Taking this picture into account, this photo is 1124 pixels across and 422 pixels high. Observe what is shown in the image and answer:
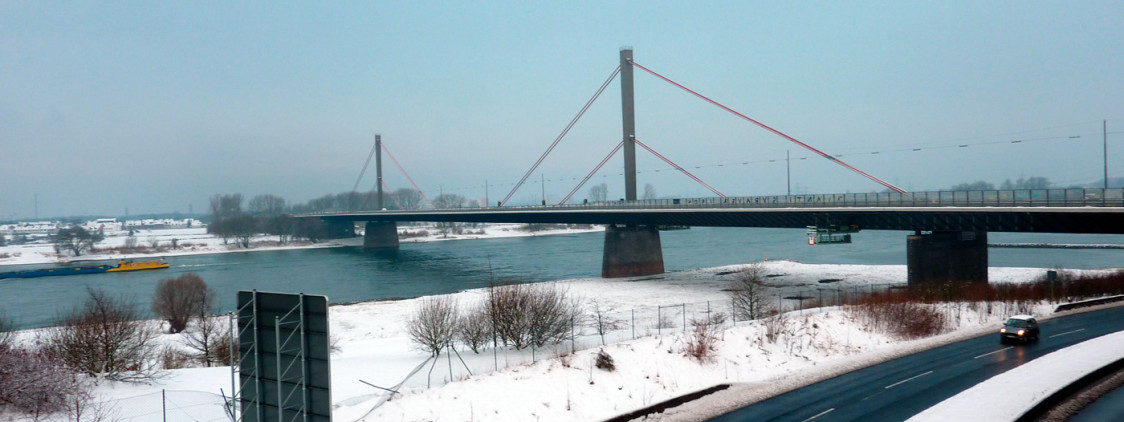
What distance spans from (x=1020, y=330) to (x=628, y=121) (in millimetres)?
49156

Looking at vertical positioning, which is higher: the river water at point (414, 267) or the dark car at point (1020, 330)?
the dark car at point (1020, 330)

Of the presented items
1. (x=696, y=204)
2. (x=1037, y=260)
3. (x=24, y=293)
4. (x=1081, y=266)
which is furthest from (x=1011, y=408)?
(x=24, y=293)

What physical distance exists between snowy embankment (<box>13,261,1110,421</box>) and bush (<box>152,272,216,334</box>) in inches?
139

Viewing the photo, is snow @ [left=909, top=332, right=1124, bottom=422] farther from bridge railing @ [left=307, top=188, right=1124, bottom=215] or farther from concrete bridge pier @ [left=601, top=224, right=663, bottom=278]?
concrete bridge pier @ [left=601, top=224, right=663, bottom=278]

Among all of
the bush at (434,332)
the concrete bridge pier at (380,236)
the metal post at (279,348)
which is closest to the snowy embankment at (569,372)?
the bush at (434,332)

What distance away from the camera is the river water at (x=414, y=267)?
58491 mm

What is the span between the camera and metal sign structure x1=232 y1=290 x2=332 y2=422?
8.28 metres

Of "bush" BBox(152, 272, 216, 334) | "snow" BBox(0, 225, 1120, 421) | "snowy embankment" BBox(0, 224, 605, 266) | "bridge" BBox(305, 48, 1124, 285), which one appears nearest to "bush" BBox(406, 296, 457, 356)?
"snow" BBox(0, 225, 1120, 421)

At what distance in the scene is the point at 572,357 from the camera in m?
19.8

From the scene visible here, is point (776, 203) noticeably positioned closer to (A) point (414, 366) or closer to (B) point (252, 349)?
(A) point (414, 366)

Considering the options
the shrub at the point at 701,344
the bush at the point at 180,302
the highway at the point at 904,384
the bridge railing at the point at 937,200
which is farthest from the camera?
the bush at the point at 180,302

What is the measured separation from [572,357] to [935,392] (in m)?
9.51

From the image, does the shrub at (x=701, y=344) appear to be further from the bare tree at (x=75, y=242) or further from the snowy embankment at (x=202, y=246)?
the bare tree at (x=75, y=242)

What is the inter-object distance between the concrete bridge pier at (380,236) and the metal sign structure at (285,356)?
11917 cm
